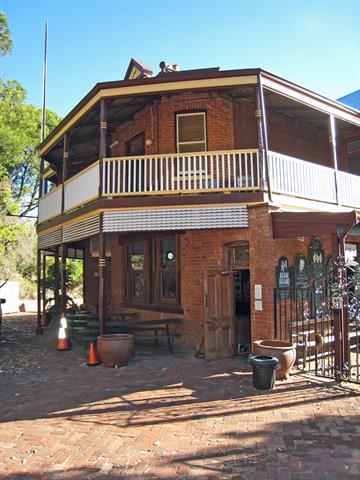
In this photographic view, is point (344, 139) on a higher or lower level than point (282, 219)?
higher

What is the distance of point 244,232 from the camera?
9.41 metres

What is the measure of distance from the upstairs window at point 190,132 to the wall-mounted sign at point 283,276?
411cm

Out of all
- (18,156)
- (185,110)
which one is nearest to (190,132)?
(185,110)

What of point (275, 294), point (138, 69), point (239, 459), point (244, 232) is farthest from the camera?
point (138, 69)

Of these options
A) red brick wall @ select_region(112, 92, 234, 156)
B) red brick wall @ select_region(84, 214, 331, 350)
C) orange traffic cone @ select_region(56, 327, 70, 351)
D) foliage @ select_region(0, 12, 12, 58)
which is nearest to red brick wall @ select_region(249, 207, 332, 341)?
red brick wall @ select_region(84, 214, 331, 350)

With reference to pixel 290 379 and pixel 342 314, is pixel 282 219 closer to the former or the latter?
pixel 342 314

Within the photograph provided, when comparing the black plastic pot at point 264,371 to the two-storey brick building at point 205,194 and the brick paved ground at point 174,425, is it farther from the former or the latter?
the two-storey brick building at point 205,194

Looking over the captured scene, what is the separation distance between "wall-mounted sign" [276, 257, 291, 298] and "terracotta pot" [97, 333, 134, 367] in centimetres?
345

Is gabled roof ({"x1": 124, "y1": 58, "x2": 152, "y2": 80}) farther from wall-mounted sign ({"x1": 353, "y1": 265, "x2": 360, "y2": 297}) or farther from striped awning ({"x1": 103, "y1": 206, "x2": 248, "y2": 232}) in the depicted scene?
wall-mounted sign ({"x1": 353, "y1": 265, "x2": 360, "y2": 297})

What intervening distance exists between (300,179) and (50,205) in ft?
26.0

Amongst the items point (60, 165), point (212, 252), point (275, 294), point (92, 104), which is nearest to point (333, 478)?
point (275, 294)

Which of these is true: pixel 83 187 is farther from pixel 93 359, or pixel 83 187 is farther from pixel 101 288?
pixel 93 359

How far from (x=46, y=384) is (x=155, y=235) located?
549cm

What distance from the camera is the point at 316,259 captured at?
33.9ft
